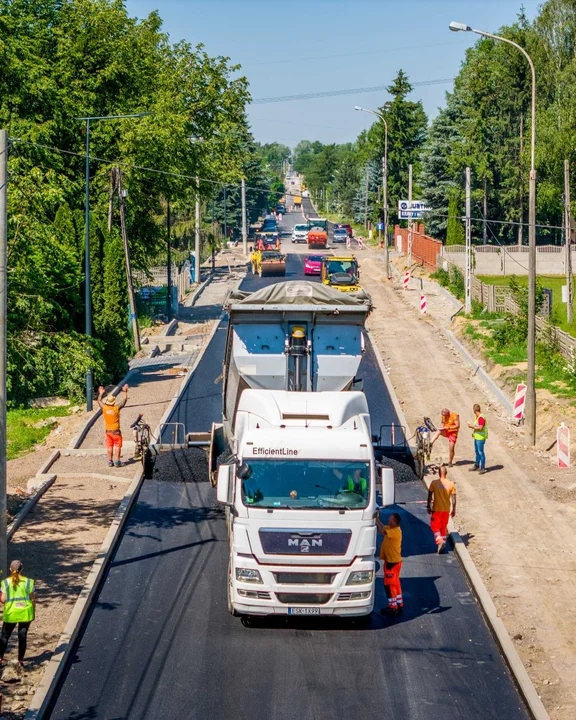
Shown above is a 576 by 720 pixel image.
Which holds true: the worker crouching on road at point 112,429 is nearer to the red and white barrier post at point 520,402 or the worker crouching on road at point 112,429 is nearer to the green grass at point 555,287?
the red and white barrier post at point 520,402

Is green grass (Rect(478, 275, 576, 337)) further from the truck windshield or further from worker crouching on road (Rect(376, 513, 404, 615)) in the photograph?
the truck windshield

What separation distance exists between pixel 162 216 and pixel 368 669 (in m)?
55.5

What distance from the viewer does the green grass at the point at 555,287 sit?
126 ft

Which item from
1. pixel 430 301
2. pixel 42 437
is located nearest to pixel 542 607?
pixel 42 437

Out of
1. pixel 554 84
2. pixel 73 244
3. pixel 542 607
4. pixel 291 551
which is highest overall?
pixel 554 84

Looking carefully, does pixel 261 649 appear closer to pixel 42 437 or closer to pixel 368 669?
pixel 368 669

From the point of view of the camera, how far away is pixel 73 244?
33844 mm

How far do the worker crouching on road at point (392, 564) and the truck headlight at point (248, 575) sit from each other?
2.00 metres

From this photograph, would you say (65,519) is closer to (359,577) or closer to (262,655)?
(262,655)

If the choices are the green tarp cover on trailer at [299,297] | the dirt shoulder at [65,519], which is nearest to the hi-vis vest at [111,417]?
the dirt shoulder at [65,519]

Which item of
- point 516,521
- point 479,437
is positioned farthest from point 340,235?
point 516,521

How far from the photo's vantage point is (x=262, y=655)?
496 inches

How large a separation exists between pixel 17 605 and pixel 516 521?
10.5 m

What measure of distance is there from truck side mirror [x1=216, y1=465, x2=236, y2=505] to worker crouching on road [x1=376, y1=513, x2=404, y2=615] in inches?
87.7
